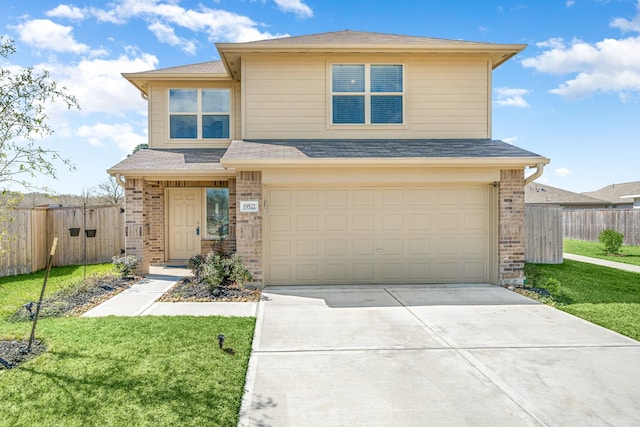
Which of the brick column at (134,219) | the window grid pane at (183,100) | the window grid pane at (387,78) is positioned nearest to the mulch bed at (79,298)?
the brick column at (134,219)

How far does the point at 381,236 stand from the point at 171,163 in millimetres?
5817

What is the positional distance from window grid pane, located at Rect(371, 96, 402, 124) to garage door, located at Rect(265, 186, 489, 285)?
2009 millimetres

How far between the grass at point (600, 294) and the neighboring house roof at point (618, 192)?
2127 centimetres

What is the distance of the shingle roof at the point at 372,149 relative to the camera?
8242 millimetres

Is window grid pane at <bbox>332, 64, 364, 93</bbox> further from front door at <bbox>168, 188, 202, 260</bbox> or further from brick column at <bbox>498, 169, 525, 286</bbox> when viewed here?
front door at <bbox>168, 188, 202, 260</bbox>

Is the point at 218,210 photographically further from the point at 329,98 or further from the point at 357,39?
the point at 357,39

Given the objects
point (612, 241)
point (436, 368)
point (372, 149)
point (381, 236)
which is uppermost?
point (372, 149)

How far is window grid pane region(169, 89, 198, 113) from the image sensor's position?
1133cm

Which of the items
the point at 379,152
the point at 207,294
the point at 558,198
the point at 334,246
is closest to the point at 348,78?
the point at 379,152

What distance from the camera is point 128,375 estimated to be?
399 centimetres

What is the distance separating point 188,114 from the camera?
11.3 meters

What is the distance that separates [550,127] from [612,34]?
5.53 meters

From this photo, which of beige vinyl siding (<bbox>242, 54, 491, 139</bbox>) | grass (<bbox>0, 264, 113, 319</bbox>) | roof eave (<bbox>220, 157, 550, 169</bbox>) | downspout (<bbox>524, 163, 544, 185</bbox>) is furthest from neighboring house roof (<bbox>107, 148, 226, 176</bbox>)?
downspout (<bbox>524, 163, 544, 185</bbox>)

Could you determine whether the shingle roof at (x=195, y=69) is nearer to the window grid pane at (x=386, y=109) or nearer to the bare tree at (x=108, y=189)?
the window grid pane at (x=386, y=109)
